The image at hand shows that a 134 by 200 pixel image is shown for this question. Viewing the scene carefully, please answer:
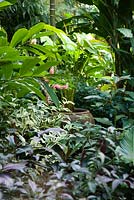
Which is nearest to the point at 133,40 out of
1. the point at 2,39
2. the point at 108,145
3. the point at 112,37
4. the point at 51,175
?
the point at 112,37

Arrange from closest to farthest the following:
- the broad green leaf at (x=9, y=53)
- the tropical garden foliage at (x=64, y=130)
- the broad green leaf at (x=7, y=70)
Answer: the tropical garden foliage at (x=64, y=130) → the broad green leaf at (x=9, y=53) → the broad green leaf at (x=7, y=70)

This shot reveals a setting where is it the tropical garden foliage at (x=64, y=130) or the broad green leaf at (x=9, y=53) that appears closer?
the tropical garden foliage at (x=64, y=130)

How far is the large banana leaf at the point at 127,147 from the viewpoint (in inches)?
52.5

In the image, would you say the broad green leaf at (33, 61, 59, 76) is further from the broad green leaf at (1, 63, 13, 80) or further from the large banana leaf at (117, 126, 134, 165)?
the large banana leaf at (117, 126, 134, 165)

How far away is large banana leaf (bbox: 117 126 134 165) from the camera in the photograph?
1333 millimetres

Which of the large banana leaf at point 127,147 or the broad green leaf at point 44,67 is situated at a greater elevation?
the broad green leaf at point 44,67

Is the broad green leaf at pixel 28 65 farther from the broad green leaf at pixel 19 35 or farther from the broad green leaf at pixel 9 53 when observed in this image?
the broad green leaf at pixel 19 35

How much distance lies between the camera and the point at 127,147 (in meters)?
1.40

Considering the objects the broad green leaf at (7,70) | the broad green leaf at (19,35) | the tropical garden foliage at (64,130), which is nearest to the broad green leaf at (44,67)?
the tropical garden foliage at (64,130)

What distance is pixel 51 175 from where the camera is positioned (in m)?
1.32

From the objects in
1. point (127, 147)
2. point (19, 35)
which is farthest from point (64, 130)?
point (19, 35)

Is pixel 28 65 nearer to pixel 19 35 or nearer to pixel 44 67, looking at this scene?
pixel 44 67

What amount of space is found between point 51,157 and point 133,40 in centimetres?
121

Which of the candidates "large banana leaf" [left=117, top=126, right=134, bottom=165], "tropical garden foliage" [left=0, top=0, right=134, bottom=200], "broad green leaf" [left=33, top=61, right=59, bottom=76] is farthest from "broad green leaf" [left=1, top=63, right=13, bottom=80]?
"large banana leaf" [left=117, top=126, right=134, bottom=165]
